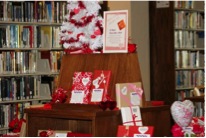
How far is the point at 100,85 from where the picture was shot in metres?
3.51

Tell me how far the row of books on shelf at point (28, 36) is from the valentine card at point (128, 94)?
2907 millimetres

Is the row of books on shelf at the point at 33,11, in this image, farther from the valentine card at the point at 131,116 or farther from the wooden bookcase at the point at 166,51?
the valentine card at the point at 131,116

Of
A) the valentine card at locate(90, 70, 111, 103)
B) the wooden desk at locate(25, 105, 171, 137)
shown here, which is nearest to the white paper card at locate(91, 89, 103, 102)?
the valentine card at locate(90, 70, 111, 103)

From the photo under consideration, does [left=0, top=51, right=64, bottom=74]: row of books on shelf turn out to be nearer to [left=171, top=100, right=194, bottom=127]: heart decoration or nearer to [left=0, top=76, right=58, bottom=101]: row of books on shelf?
[left=0, top=76, right=58, bottom=101]: row of books on shelf

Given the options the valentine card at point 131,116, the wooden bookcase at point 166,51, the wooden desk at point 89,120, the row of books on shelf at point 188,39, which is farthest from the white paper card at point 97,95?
the row of books on shelf at point 188,39

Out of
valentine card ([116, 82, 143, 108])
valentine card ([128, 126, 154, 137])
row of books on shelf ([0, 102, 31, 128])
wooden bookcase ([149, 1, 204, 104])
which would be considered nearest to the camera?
valentine card ([128, 126, 154, 137])

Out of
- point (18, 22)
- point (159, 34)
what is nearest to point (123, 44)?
point (18, 22)

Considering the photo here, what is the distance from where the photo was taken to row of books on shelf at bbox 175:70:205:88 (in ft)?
25.9

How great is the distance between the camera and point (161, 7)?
7.59 meters

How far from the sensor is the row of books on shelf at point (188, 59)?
7.85 metres

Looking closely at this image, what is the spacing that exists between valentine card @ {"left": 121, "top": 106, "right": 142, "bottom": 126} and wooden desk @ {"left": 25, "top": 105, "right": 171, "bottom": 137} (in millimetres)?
42

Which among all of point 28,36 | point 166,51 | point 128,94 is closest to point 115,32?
point 128,94

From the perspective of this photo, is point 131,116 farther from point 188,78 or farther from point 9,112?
point 188,78

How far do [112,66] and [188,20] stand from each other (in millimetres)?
4703
